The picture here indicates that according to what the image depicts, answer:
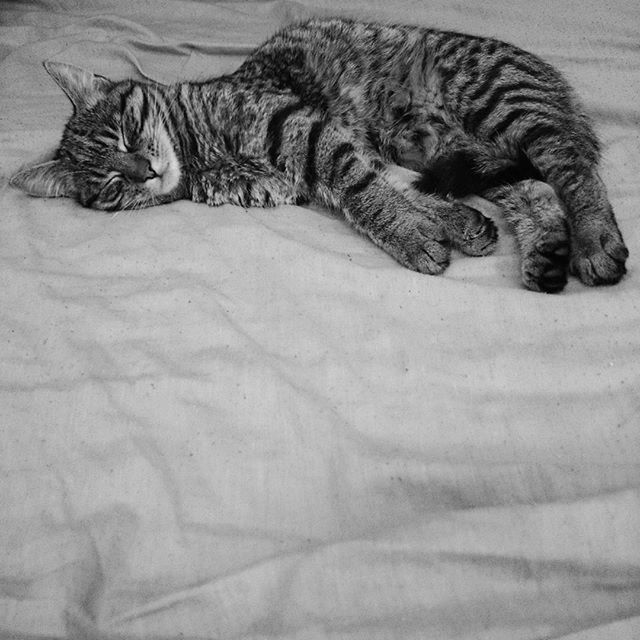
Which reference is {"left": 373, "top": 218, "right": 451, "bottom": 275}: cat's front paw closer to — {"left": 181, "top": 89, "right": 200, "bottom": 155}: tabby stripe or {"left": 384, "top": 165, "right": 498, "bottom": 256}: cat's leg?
{"left": 384, "top": 165, "right": 498, "bottom": 256}: cat's leg

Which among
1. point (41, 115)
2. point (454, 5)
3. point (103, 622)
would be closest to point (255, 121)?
point (41, 115)

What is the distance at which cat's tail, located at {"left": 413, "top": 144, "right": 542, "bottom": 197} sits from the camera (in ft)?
5.61

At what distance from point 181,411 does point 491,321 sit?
2.23 ft

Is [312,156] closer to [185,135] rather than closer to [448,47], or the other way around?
[185,135]

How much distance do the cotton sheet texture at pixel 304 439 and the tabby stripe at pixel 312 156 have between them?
20cm

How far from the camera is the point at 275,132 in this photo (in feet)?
5.98

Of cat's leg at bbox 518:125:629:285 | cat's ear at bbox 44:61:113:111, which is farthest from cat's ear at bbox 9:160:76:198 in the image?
cat's leg at bbox 518:125:629:285

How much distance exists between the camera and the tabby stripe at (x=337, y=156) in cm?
174

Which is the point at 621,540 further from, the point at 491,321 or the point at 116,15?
the point at 116,15

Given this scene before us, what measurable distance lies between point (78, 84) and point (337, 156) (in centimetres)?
88

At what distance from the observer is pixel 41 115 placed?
7.45 ft

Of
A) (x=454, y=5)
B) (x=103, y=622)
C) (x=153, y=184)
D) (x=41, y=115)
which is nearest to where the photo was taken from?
(x=103, y=622)

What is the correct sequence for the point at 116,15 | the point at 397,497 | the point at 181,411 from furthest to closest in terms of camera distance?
1. the point at 116,15
2. the point at 181,411
3. the point at 397,497

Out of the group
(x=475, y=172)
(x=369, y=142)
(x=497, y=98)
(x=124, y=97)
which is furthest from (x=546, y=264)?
(x=124, y=97)
